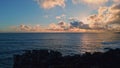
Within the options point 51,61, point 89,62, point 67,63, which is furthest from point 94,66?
point 51,61

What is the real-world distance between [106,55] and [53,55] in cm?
1105

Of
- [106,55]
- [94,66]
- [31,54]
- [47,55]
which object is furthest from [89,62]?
[31,54]

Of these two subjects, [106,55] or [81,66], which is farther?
[106,55]

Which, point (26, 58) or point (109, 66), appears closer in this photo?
point (109, 66)

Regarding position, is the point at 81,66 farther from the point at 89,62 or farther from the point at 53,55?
the point at 53,55

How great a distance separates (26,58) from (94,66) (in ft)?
45.6

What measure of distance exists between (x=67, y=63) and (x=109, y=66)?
26.0ft

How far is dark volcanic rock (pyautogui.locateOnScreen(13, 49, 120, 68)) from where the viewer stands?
4419cm

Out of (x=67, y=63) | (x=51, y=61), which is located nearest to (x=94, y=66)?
(x=67, y=63)

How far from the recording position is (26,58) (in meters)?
47.7

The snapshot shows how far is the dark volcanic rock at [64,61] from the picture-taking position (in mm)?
44188

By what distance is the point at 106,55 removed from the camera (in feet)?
160

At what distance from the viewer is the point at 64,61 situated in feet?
151

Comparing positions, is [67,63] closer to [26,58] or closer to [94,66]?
[94,66]
